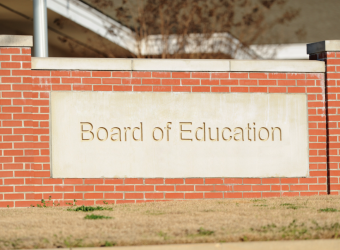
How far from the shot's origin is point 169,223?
5.74 meters

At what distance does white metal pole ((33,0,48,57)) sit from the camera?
8945mm

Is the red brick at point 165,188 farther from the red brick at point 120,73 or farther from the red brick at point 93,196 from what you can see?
the red brick at point 120,73

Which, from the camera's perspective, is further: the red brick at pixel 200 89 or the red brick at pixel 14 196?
the red brick at pixel 200 89

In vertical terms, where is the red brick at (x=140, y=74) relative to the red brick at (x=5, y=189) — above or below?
above

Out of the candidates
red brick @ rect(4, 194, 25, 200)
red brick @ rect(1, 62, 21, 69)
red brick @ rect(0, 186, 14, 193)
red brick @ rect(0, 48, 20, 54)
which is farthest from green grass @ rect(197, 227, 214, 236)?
red brick @ rect(0, 48, 20, 54)

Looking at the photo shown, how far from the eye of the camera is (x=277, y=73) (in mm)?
8016

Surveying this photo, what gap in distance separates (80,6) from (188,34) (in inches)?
106

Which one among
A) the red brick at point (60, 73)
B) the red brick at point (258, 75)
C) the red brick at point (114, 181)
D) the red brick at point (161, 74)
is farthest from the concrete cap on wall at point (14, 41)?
the red brick at point (258, 75)

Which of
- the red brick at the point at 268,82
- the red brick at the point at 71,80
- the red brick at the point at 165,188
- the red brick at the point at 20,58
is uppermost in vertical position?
the red brick at the point at 20,58

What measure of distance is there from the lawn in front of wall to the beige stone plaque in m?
0.62

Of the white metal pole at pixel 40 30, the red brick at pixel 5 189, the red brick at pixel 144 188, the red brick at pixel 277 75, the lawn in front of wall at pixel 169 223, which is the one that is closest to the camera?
the lawn in front of wall at pixel 169 223

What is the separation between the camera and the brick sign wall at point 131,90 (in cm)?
744

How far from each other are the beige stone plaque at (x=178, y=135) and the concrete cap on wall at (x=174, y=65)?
0.38 meters

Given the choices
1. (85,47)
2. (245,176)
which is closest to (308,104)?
(245,176)
